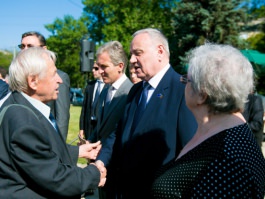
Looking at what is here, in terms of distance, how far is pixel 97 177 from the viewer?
2336mm

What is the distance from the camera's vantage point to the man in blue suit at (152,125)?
2.48m

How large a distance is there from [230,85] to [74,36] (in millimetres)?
48332

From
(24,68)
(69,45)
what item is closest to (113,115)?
(24,68)

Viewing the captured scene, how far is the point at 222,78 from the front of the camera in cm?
168

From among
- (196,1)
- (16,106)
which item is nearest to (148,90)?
(16,106)

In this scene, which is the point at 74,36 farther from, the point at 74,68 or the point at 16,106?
the point at 16,106

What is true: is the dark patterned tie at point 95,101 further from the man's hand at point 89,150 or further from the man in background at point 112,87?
the man's hand at point 89,150

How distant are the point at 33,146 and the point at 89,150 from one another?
1.33 metres

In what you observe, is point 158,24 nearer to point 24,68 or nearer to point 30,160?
point 24,68

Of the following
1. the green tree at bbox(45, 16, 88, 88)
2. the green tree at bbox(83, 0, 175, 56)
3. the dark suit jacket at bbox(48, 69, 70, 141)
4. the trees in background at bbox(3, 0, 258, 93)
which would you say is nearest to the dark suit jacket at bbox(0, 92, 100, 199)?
the dark suit jacket at bbox(48, 69, 70, 141)

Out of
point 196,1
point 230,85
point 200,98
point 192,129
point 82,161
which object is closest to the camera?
point 230,85

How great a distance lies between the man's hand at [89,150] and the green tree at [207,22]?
66.6ft

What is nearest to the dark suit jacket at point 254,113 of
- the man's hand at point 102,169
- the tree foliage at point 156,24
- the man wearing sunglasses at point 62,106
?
the man wearing sunglasses at point 62,106

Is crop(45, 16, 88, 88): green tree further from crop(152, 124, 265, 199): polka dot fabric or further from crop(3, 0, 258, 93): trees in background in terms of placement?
crop(152, 124, 265, 199): polka dot fabric
